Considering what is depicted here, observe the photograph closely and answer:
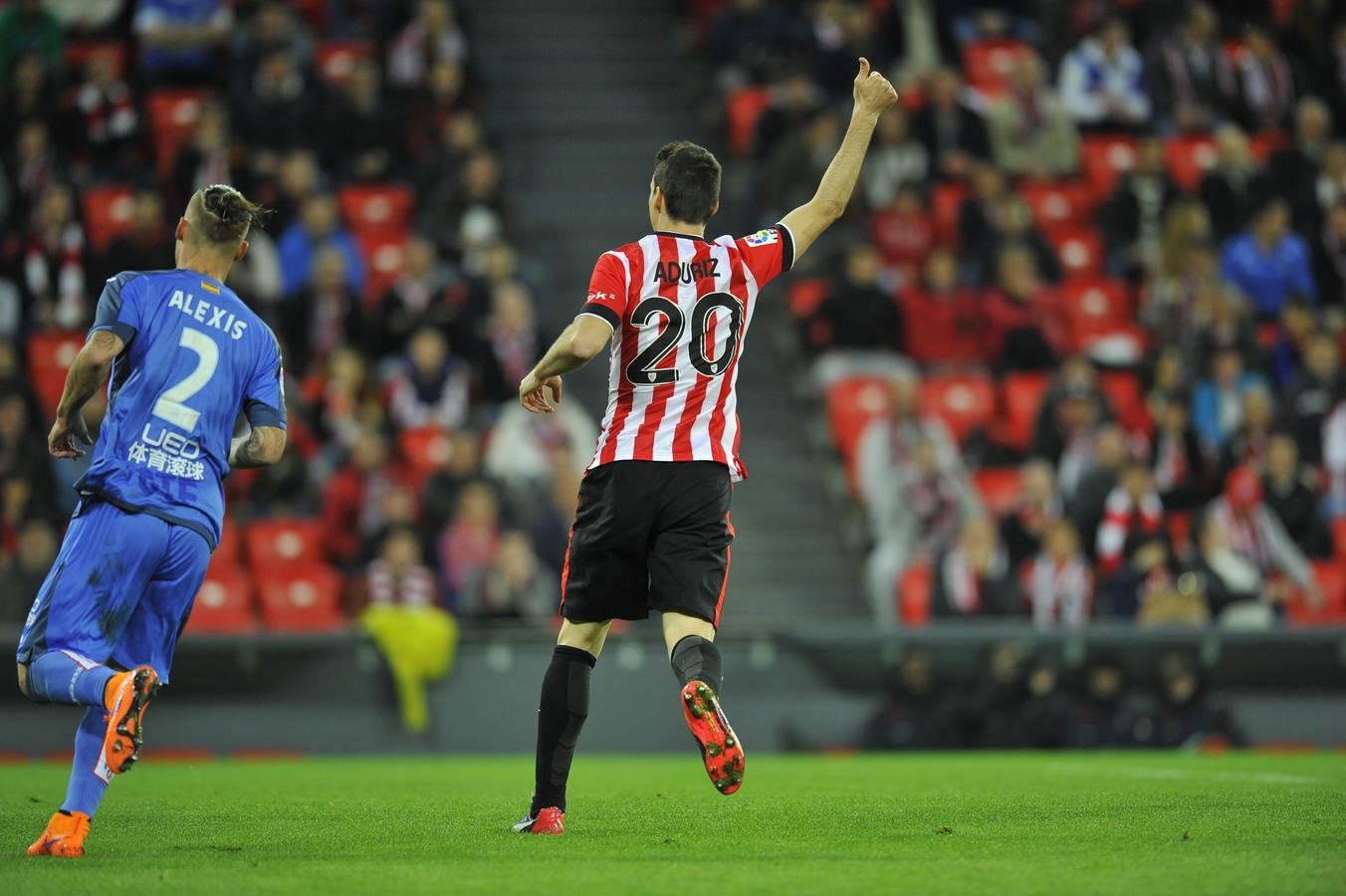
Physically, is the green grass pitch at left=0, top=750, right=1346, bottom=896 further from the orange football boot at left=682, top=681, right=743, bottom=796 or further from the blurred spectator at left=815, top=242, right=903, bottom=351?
the blurred spectator at left=815, top=242, right=903, bottom=351

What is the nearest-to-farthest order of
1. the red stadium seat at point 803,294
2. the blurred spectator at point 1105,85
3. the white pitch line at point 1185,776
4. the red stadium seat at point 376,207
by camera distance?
the white pitch line at point 1185,776
the red stadium seat at point 803,294
the red stadium seat at point 376,207
the blurred spectator at point 1105,85

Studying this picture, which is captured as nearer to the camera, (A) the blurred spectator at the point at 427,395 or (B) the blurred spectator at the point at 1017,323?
(A) the blurred spectator at the point at 427,395

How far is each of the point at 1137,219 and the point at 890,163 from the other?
263cm

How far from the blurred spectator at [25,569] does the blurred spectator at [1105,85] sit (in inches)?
450

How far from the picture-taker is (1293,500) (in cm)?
1572

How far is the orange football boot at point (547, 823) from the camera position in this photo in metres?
6.57

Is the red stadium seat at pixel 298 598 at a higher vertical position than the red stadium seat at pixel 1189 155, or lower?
lower

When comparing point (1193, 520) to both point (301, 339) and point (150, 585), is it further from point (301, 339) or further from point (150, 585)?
point (150, 585)

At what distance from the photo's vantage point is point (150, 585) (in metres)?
6.28

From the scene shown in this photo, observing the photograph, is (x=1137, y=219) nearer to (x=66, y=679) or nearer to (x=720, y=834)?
(x=720, y=834)

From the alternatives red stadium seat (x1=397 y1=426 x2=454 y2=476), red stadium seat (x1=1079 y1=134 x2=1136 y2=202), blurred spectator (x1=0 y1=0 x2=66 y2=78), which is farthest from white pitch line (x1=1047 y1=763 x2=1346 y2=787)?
blurred spectator (x1=0 y1=0 x2=66 y2=78)

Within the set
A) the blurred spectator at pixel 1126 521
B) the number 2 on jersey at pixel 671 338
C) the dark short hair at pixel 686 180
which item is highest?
the dark short hair at pixel 686 180

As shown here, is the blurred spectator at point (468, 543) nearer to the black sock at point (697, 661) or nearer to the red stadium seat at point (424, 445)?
the red stadium seat at point (424, 445)

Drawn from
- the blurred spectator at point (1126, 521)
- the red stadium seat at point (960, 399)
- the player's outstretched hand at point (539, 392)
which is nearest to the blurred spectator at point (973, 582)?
the blurred spectator at point (1126, 521)
